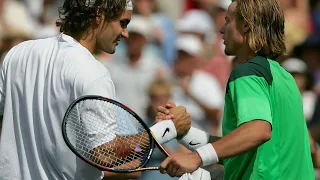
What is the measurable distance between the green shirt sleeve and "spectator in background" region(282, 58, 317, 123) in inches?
213

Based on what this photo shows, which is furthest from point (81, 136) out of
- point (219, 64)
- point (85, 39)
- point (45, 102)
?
point (219, 64)

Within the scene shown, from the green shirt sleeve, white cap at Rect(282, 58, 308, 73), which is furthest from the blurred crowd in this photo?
the green shirt sleeve

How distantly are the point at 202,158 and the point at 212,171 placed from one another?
3.32 ft

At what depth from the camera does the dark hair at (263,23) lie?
5145 millimetres

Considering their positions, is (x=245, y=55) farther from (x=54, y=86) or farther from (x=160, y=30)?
(x=160, y=30)

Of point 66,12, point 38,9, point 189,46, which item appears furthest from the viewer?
point 38,9

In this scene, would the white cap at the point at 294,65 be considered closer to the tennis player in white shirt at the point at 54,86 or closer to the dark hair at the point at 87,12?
the tennis player in white shirt at the point at 54,86

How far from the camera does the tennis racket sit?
198 inches

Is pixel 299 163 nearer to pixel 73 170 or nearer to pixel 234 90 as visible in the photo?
pixel 234 90

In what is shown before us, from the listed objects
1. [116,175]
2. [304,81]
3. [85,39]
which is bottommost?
[304,81]

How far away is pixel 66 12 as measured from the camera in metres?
5.54

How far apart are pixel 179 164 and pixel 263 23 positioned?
981mm

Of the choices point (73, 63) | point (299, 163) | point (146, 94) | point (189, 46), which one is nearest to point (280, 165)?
point (299, 163)

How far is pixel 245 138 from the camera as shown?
15.4ft
